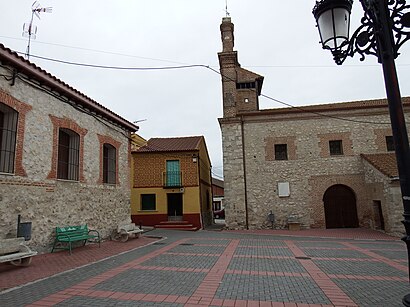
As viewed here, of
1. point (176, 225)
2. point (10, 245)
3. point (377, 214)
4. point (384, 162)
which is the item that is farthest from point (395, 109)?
point (176, 225)

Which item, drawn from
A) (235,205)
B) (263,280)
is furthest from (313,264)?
(235,205)

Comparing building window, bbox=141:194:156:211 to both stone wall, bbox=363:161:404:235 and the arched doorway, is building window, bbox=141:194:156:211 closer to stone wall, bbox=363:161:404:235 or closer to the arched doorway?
the arched doorway

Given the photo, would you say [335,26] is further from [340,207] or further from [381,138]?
[381,138]

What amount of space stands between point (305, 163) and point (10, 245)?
13917 mm

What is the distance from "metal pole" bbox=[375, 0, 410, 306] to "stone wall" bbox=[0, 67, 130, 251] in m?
7.92

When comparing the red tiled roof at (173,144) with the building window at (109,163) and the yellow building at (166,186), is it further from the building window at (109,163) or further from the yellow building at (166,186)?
the building window at (109,163)

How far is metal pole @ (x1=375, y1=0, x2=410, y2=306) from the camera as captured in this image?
8.53 feet

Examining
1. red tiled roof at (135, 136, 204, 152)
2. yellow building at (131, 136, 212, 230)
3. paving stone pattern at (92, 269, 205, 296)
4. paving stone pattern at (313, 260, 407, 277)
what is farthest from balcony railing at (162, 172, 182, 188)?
paving stone pattern at (92, 269, 205, 296)

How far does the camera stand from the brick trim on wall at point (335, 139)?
1564cm

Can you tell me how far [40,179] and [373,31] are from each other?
8.46m

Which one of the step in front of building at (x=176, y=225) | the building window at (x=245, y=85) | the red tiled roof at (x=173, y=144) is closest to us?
the step in front of building at (x=176, y=225)

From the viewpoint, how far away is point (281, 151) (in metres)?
16.3

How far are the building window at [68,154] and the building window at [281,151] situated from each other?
1076 cm

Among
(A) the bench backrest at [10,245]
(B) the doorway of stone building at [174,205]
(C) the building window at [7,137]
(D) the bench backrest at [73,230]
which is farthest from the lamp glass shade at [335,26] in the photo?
(B) the doorway of stone building at [174,205]
